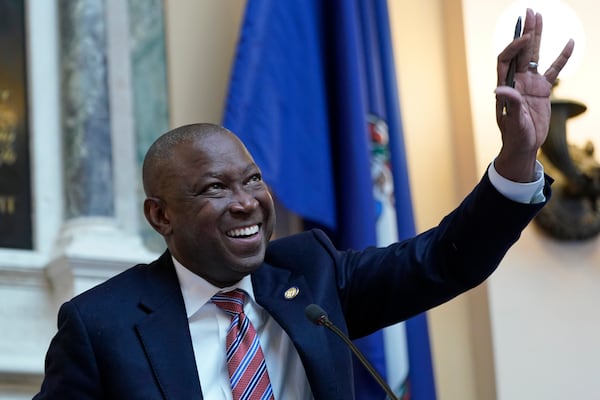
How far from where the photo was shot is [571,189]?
470 cm

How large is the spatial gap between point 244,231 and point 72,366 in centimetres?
43

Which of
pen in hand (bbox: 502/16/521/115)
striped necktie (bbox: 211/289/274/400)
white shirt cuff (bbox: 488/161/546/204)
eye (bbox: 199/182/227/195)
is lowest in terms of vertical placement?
striped necktie (bbox: 211/289/274/400)

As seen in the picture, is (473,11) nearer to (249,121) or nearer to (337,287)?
(249,121)

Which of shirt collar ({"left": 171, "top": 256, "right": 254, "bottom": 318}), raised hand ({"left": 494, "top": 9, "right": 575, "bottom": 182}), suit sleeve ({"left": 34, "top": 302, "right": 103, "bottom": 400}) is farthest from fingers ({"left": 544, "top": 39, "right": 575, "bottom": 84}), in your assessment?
suit sleeve ({"left": 34, "top": 302, "right": 103, "bottom": 400})

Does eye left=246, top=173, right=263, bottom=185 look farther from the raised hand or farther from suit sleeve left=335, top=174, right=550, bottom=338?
the raised hand

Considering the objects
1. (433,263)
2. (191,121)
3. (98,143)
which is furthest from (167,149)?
(191,121)

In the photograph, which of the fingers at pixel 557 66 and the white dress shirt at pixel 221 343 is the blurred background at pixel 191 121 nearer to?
the white dress shirt at pixel 221 343

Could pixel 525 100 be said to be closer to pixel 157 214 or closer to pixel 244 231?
pixel 244 231

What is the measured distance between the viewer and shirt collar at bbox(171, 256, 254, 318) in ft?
8.41

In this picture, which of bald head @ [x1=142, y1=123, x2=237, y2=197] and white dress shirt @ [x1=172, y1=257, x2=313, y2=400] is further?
bald head @ [x1=142, y1=123, x2=237, y2=197]

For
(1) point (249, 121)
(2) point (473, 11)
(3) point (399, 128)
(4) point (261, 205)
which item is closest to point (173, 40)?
(1) point (249, 121)

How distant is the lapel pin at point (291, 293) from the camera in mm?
2562

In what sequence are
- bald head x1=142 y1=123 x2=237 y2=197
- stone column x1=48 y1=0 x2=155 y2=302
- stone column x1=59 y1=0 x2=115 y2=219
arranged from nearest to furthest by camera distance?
bald head x1=142 y1=123 x2=237 y2=197 < stone column x1=48 y1=0 x2=155 y2=302 < stone column x1=59 y1=0 x2=115 y2=219

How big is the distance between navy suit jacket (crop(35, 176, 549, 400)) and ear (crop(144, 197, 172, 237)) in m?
0.07
